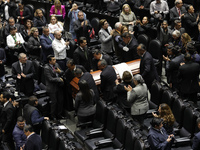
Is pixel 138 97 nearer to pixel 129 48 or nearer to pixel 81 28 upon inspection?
pixel 129 48

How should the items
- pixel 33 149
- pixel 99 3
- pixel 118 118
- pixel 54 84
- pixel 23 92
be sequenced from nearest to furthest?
pixel 33 149, pixel 118 118, pixel 54 84, pixel 23 92, pixel 99 3

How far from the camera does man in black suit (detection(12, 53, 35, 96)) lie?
8.19 metres

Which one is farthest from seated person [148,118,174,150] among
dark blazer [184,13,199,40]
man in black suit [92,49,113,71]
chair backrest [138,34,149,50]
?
dark blazer [184,13,199,40]

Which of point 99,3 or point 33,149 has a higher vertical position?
point 99,3

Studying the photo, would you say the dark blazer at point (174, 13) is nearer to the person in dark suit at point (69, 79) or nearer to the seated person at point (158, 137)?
the person in dark suit at point (69, 79)

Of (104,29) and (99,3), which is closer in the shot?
(104,29)

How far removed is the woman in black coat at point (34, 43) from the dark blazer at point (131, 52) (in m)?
2.07

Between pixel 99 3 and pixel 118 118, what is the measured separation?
7.34 meters

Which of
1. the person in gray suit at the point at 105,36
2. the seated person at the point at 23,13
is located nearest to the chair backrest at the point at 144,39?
the person in gray suit at the point at 105,36

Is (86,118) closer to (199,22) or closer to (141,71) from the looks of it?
(141,71)

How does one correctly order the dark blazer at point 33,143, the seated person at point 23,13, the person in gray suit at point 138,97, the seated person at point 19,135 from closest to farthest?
1. the dark blazer at point 33,143
2. the seated person at point 19,135
3. the person in gray suit at point 138,97
4. the seated person at point 23,13

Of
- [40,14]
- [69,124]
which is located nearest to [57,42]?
[69,124]

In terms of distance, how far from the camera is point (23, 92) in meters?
8.43

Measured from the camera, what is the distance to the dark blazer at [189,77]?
7484mm
